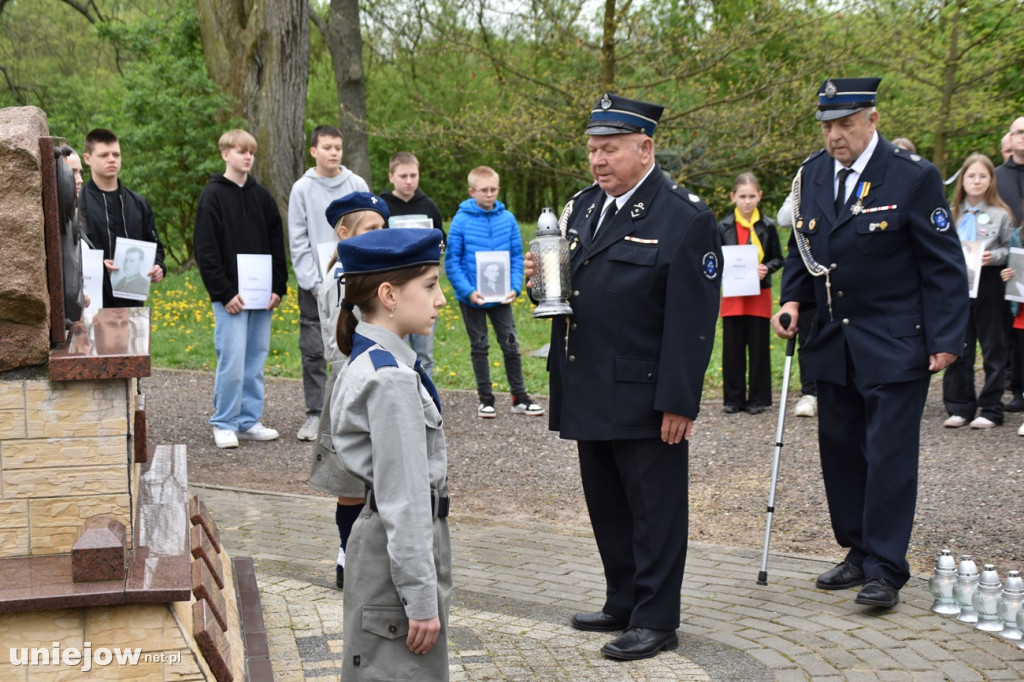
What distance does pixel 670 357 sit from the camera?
4730 mm

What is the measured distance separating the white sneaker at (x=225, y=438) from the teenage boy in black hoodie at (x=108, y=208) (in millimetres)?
1236

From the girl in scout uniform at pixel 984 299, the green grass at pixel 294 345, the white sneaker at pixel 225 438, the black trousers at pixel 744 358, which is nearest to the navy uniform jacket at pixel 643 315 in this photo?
the white sneaker at pixel 225 438

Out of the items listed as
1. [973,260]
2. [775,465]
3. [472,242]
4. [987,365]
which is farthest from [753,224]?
[775,465]

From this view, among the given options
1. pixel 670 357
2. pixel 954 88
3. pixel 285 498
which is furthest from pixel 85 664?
pixel 954 88

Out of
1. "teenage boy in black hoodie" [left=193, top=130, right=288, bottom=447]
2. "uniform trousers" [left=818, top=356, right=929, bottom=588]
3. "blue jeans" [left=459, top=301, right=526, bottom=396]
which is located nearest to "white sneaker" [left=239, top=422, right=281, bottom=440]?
"teenage boy in black hoodie" [left=193, top=130, right=288, bottom=447]

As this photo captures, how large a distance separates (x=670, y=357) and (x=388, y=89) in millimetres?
32167

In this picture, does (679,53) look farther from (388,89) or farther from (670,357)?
(388,89)

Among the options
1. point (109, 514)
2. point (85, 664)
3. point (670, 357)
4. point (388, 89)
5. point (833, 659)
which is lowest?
point (833, 659)

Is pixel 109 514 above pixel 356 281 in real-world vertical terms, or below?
below

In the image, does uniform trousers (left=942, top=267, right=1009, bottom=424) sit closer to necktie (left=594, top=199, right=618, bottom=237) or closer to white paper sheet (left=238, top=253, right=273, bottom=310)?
necktie (left=594, top=199, right=618, bottom=237)

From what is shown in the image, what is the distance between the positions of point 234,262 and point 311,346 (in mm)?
896

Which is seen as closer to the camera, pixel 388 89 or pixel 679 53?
pixel 679 53

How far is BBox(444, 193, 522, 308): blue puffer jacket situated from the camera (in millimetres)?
9984

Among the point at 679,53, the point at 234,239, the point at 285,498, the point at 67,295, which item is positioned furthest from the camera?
the point at 679,53
